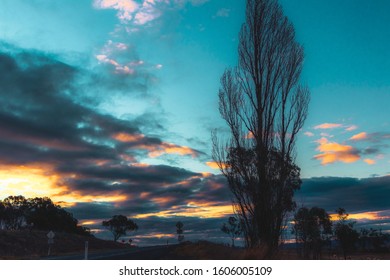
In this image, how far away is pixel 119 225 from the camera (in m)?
97.9

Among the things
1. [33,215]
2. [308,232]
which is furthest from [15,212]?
[308,232]

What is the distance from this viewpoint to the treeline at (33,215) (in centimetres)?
7331

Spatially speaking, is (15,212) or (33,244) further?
(15,212)

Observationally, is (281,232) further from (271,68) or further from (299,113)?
(271,68)

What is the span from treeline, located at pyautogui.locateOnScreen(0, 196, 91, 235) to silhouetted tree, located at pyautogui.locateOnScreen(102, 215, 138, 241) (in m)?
19.6

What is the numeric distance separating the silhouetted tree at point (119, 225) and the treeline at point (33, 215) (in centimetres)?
1964

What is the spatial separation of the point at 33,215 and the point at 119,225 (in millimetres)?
26999

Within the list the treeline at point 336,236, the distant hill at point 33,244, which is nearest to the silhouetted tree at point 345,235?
the treeline at point 336,236

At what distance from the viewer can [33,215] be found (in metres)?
74.3

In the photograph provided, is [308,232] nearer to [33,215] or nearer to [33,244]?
[33,244]

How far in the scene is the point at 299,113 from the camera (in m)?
19.1

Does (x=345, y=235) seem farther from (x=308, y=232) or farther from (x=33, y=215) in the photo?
(x=33, y=215)
